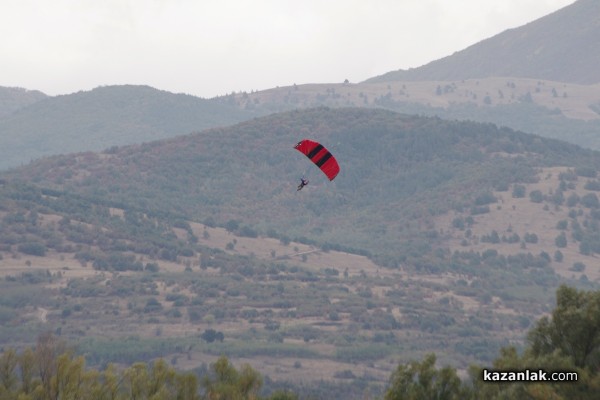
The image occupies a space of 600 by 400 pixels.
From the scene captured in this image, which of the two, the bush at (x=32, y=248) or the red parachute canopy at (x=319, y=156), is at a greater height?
the red parachute canopy at (x=319, y=156)

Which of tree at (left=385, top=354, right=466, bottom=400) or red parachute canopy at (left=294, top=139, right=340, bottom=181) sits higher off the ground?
red parachute canopy at (left=294, top=139, right=340, bottom=181)

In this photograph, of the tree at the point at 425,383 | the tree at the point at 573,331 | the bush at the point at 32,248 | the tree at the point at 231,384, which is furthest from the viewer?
the bush at the point at 32,248

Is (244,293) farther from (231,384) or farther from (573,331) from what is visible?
(573,331)

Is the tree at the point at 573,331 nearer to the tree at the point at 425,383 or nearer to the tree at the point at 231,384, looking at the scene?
the tree at the point at 425,383

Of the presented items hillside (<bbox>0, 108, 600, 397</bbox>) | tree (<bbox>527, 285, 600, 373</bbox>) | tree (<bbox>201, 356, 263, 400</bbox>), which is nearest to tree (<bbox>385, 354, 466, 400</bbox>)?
tree (<bbox>527, 285, 600, 373</bbox>)

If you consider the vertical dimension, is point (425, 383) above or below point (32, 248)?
below

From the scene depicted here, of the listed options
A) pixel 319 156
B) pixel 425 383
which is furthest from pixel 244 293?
pixel 425 383

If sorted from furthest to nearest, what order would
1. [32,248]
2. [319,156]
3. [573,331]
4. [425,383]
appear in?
[32,248] < [319,156] < [425,383] < [573,331]

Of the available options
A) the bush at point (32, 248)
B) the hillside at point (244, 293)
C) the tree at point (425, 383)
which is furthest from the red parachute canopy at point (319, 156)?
the bush at point (32, 248)

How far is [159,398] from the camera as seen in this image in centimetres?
4388

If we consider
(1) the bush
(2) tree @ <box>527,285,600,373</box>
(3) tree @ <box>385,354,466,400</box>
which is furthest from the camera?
(1) the bush

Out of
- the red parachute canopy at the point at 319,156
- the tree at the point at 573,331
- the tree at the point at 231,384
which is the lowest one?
the tree at the point at 231,384

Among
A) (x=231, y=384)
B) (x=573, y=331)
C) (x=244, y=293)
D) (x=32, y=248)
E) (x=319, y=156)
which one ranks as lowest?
(x=231, y=384)

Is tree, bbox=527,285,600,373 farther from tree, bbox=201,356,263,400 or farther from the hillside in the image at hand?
the hillside
